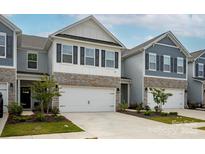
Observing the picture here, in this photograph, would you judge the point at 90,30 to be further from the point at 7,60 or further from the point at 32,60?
the point at 7,60

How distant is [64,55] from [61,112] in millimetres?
4415

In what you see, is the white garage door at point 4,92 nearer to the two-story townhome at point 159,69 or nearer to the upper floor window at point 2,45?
the upper floor window at point 2,45

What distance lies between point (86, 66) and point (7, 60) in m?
5.91

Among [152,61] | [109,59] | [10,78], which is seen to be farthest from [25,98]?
[152,61]

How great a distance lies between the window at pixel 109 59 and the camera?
61.0 feet

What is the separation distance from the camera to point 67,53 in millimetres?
17203

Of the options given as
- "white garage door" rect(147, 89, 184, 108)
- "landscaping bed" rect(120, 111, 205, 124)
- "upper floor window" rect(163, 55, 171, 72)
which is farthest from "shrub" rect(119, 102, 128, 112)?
"upper floor window" rect(163, 55, 171, 72)

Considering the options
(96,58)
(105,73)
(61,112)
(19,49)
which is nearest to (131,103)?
(105,73)

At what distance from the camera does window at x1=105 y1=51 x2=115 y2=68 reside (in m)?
18.6

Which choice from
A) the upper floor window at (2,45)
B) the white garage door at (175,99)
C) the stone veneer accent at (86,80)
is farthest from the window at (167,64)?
the upper floor window at (2,45)

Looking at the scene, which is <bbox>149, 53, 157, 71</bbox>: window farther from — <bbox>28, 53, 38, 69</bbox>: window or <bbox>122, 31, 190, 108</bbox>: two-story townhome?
<bbox>28, 53, 38, 69</bbox>: window
